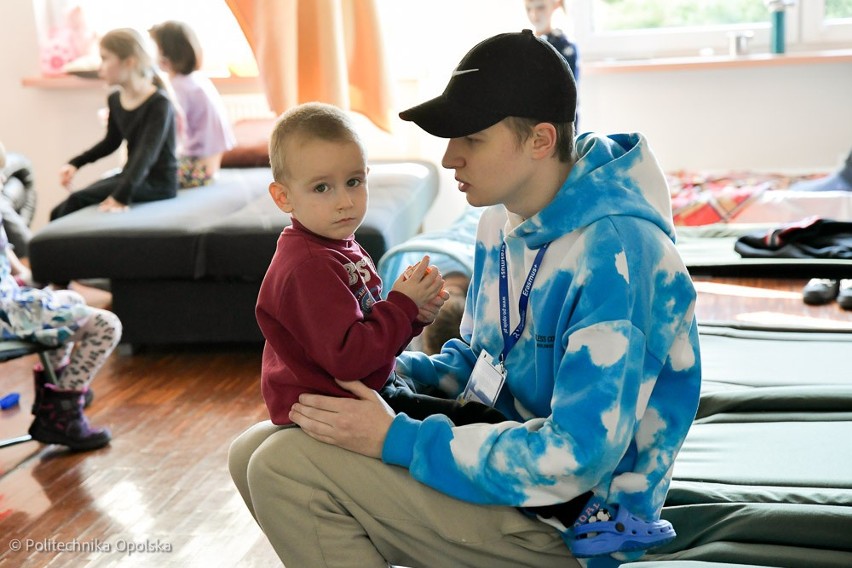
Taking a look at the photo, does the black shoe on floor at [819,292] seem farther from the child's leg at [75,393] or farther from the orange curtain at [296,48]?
the child's leg at [75,393]

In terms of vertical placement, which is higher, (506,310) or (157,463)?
(506,310)

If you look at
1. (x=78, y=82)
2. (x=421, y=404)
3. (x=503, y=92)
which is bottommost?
(x=421, y=404)

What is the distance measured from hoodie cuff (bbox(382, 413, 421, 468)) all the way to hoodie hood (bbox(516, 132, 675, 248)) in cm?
34

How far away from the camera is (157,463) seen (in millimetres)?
3021

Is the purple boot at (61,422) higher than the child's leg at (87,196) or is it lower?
lower

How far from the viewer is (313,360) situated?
166cm

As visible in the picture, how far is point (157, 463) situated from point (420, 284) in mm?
1629

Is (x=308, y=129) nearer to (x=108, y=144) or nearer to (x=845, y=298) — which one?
(x=845, y=298)

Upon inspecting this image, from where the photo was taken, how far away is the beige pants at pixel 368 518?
1580 millimetres

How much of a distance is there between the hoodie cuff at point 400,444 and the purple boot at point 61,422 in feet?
6.05

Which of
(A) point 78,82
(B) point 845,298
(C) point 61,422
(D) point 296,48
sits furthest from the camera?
(A) point 78,82

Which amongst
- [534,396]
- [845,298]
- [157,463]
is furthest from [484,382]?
[845,298]

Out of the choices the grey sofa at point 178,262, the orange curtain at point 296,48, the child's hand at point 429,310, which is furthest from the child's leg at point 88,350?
the child's hand at point 429,310

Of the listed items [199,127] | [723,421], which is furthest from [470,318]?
[199,127]
